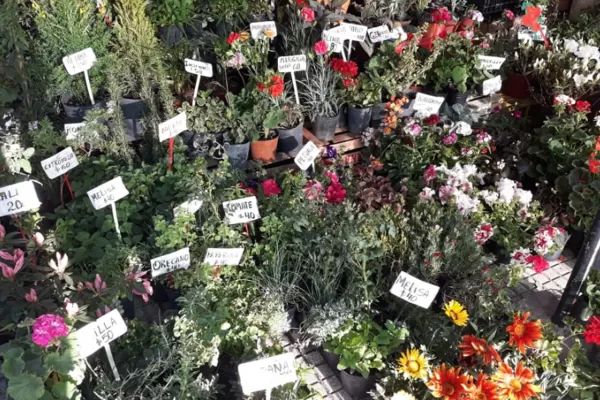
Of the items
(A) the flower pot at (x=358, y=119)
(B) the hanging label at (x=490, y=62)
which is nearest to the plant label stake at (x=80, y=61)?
(A) the flower pot at (x=358, y=119)

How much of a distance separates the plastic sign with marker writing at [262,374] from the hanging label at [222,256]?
0.57 meters

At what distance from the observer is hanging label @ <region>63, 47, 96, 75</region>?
2.65 m

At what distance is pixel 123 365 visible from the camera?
198cm

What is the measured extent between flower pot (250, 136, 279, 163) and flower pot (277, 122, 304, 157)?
0.13ft

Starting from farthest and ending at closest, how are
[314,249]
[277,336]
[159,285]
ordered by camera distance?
[159,285] → [314,249] → [277,336]

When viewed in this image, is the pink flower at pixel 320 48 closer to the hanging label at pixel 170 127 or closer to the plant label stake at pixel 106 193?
the hanging label at pixel 170 127

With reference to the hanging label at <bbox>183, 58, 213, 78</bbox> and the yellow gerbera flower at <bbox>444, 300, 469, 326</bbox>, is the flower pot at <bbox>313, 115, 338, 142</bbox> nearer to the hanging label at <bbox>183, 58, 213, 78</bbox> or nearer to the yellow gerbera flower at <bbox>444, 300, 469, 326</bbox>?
the hanging label at <bbox>183, 58, 213, 78</bbox>

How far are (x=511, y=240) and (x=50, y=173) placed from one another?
88.4 inches

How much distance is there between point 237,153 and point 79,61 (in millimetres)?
900

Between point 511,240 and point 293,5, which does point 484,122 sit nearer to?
point 511,240

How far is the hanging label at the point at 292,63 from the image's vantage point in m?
2.91

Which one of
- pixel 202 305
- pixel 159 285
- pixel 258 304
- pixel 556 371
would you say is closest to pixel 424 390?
pixel 556 371

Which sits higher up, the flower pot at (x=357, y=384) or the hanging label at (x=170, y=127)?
the hanging label at (x=170, y=127)

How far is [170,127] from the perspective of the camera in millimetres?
2529
